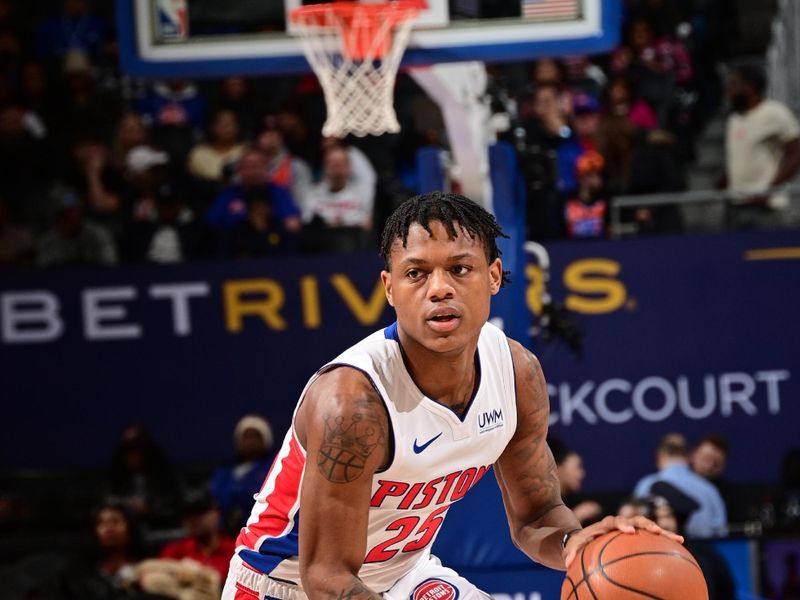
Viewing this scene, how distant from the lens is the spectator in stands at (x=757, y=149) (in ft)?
31.2

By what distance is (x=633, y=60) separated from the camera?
1120cm

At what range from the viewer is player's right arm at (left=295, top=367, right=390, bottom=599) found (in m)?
3.41

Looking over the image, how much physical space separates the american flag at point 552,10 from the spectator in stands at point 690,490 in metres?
2.72

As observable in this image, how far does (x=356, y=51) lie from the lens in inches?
287

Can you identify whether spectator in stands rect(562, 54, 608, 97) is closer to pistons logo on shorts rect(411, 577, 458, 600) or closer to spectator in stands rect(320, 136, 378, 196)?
spectator in stands rect(320, 136, 378, 196)

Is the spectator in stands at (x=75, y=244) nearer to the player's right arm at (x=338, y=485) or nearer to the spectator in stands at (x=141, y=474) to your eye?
the spectator in stands at (x=141, y=474)

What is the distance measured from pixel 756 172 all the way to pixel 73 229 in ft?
16.4

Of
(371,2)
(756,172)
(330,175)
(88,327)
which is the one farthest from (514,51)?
(88,327)

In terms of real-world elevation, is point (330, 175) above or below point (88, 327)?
above

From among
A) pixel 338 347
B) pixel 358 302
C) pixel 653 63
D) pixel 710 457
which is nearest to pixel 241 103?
pixel 358 302

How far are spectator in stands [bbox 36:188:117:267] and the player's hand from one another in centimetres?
665

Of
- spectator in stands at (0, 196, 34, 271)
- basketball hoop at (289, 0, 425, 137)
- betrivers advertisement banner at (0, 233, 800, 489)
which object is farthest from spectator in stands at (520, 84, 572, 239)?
spectator in stands at (0, 196, 34, 271)

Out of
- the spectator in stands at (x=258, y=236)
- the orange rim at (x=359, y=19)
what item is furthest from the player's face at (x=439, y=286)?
the spectator in stands at (x=258, y=236)

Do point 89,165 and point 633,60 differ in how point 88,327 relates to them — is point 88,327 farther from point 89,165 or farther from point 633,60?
point 633,60
